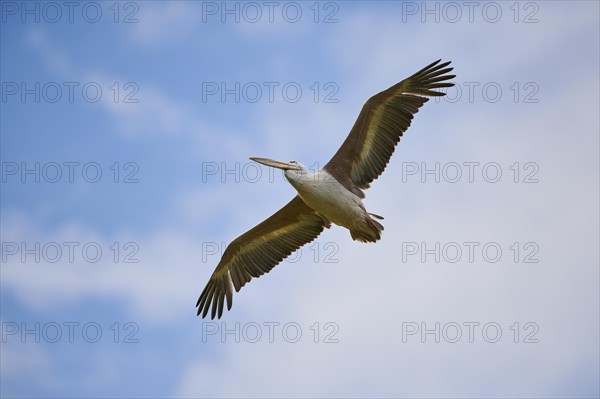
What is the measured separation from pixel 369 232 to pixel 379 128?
1630 mm

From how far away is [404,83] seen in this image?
47.5 feet

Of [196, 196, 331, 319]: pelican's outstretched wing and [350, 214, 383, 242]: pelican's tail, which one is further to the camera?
→ [196, 196, 331, 319]: pelican's outstretched wing

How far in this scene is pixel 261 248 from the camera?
16078mm

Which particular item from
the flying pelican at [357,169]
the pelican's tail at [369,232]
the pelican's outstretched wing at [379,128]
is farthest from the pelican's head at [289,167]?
the pelican's tail at [369,232]

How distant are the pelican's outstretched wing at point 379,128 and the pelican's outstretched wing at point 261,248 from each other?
1014 mm

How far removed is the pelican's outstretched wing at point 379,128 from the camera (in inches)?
571

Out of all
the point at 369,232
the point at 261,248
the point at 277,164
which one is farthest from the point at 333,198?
the point at 261,248

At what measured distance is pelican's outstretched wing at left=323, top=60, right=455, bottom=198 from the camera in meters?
14.5

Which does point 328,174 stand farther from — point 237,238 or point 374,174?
point 237,238

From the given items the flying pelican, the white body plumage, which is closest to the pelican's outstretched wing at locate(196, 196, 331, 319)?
the flying pelican

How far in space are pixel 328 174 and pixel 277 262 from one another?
2.27 m

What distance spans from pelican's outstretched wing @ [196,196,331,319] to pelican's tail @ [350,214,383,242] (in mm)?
1047

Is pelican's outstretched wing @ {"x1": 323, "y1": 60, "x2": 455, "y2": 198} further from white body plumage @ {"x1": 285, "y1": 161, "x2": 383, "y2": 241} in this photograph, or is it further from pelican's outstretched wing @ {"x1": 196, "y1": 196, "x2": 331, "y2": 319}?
pelican's outstretched wing @ {"x1": 196, "y1": 196, "x2": 331, "y2": 319}

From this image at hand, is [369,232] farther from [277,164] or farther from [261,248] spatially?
[261,248]
